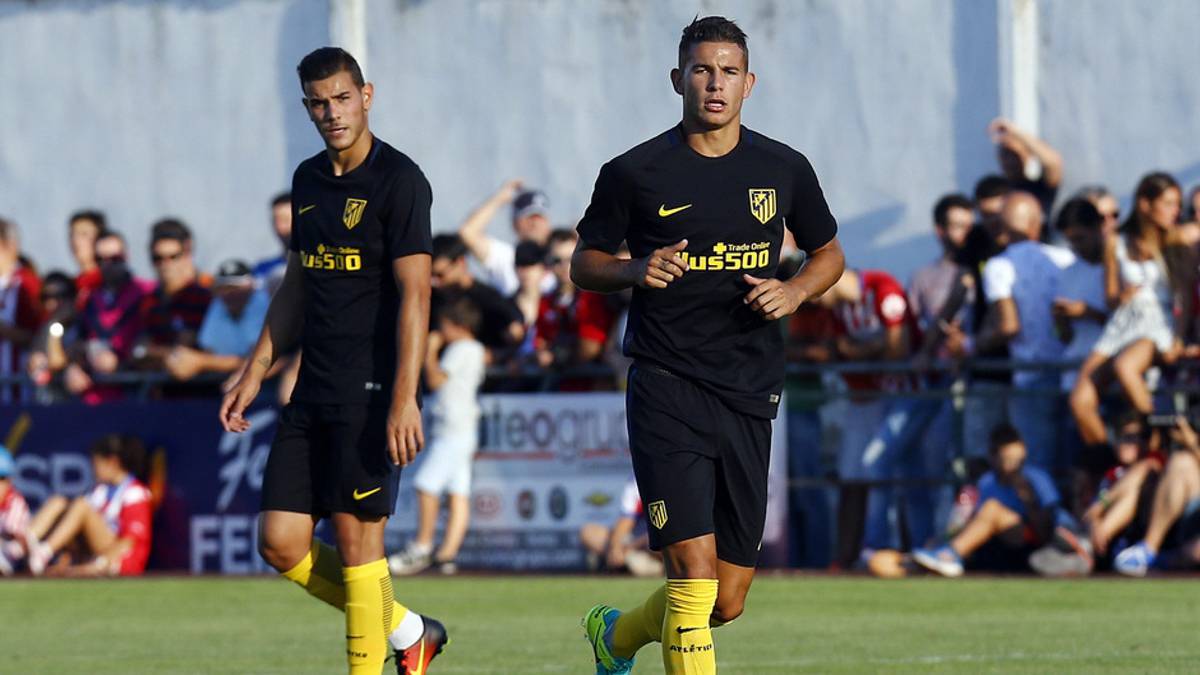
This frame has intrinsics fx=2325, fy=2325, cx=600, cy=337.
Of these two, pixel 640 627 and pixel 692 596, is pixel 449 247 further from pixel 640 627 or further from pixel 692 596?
pixel 692 596

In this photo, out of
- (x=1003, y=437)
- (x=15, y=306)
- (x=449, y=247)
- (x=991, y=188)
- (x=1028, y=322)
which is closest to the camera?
(x=1003, y=437)

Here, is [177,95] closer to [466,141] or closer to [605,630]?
[466,141]

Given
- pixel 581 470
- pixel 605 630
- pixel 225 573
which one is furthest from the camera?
pixel 225 573

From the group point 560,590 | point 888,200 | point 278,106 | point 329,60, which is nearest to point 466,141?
point 278,106

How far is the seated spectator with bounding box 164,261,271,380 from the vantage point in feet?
57.0

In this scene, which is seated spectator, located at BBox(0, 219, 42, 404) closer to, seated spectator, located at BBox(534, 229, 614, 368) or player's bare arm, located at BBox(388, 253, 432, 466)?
seated spectator, located at BBox(534, 229, 614, 368)

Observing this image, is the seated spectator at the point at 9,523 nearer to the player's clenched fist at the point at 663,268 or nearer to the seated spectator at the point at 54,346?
the seated spectator at the point at 54,346

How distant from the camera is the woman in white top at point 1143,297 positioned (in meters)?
14.5

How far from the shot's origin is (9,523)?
57.5 feet

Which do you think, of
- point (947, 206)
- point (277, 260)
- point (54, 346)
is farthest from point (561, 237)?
point (54, 346)

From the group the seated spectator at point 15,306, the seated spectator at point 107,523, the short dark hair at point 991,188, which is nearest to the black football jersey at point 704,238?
the short dark hair at point 991,188

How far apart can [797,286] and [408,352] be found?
5.29 feet

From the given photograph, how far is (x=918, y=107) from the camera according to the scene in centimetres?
1955

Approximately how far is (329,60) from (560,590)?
688 cm
